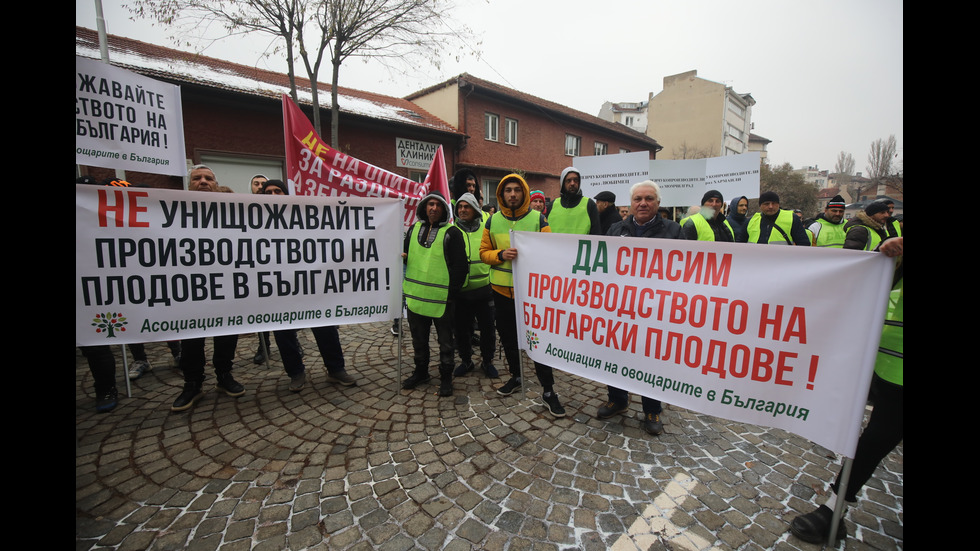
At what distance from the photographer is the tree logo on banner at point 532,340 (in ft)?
10.1

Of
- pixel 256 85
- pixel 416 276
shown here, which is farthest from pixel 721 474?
pixel 256 85

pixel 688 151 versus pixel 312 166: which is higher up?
pixel 688 151

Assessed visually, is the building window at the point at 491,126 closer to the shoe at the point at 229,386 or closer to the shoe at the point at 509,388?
the shoe at the point at 509,388

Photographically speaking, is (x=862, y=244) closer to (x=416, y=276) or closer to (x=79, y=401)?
(x=416, y=276)

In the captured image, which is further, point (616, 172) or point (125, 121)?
point (616, 172)

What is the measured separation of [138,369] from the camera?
4.03 meters

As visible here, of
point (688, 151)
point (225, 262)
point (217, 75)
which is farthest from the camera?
point (688, 151)

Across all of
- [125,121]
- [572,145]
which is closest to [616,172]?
[125,121]

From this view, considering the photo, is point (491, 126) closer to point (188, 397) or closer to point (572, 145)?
point (572, 145)

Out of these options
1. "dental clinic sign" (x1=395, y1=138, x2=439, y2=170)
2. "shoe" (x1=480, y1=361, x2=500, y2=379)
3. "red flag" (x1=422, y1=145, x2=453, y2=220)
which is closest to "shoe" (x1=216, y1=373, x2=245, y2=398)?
"shoe" (x1=480, y1=361, x2=500, y2=379)

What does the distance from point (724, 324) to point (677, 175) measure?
6581mm

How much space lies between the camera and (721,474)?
2490 mm

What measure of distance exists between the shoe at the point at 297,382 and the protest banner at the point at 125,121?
8.28ft

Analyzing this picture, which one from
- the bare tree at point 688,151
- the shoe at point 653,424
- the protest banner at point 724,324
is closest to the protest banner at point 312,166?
the protest banner at point 724,324
